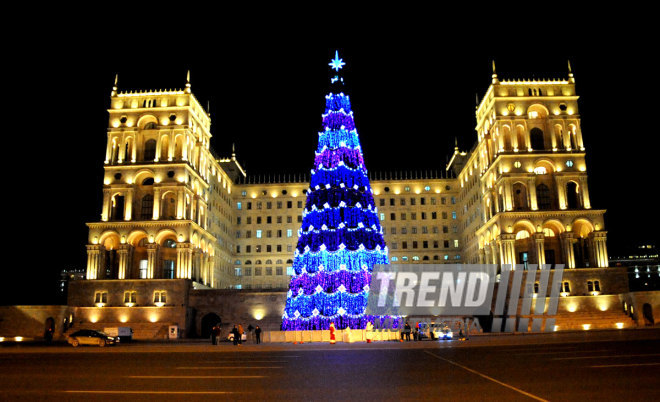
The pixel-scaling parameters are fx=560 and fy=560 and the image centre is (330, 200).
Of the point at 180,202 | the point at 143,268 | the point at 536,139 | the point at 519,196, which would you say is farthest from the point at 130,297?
the point at 536,139

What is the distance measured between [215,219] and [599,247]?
166 ft

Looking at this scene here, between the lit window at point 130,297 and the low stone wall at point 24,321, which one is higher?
the lit window at point 130,297

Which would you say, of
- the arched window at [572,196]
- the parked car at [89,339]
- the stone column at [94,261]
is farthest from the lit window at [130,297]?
the arched window at [572,196]

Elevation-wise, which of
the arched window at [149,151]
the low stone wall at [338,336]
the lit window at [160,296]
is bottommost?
the low stone wall at [338,336]

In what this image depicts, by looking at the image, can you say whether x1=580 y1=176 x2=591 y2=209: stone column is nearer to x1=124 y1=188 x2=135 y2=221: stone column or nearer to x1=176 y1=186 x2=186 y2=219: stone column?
x1=176 y1=186 x2=186 y2=219: stone column

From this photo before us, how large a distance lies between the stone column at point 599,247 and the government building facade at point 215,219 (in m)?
0.12

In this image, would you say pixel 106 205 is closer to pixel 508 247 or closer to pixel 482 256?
pixel 508 247

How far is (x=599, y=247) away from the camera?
64375 millimetres

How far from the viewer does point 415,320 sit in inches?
2197

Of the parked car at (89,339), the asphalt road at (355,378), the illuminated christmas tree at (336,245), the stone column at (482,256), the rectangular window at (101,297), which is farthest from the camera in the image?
the stone column at (482,256)

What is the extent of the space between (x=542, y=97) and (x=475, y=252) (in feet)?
79.3

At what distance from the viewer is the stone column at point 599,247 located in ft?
210

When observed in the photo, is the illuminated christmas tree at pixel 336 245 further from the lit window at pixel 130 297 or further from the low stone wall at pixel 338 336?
the lit window at pixel 130 297

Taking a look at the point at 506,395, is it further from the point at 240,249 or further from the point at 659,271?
the point at 659,271
